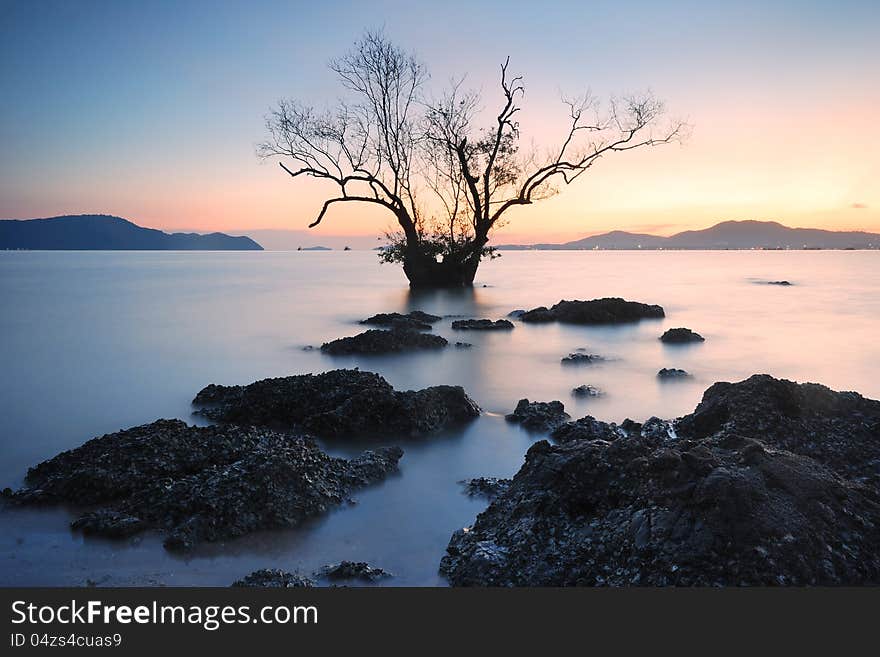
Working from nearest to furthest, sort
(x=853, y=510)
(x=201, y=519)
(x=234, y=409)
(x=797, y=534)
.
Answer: (x=797, y=534), (x=853, y=510), (x=201, y=519), (x=234, y=409)

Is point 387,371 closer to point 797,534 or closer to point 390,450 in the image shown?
point 390,450

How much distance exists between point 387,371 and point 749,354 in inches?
342

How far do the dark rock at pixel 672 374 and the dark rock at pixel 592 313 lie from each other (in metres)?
7.09

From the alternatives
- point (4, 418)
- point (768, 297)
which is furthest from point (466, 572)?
point (768, 297)

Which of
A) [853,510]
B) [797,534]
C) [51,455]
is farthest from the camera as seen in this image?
[51,455]

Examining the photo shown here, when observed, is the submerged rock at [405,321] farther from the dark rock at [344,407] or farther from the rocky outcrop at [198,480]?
the rocky outcrop at [198,480]

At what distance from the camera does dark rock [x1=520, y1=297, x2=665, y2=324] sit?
727 inches

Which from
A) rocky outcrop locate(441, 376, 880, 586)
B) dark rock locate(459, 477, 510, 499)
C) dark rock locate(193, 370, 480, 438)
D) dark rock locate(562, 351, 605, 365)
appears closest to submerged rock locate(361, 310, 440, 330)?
dark rock locate(562, 351, 605, 365)

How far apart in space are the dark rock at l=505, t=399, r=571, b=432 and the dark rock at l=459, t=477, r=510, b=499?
183 centimetres

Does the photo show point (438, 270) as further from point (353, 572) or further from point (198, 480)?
point (353, 572)

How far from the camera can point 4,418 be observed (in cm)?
829

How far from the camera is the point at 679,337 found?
15.3 m

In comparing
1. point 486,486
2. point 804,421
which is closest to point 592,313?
point 804,421

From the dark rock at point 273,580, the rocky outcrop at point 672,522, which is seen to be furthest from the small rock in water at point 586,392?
the dark rock at point 273,580
